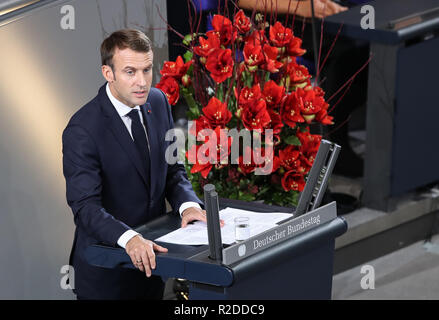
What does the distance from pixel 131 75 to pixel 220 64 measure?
58cm

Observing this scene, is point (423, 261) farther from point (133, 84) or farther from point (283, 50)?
point (133, 84)

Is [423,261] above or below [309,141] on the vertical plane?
below

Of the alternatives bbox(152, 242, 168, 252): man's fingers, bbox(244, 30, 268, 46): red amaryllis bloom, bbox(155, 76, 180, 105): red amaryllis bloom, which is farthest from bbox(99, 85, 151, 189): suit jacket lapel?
bbox(244, 30, 268, 46): red amaryllis bloom

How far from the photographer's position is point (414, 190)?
5.09 meters

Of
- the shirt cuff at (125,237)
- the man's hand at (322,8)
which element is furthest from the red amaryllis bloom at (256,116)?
the man's hand at (322,8)

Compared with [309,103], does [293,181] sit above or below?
below

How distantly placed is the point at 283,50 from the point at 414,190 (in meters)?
2.04

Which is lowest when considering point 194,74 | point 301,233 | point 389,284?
point 389,284

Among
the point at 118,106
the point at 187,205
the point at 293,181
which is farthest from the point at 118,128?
the point at 293,181

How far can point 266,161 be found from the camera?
10.7 feet

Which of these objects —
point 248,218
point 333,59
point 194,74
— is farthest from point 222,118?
point 333,59

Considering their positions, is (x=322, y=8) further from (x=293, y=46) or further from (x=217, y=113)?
(x=217, y=113)

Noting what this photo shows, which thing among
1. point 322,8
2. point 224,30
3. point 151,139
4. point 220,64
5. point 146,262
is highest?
point 322,8

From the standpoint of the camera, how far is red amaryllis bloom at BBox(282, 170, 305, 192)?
10.8ft
